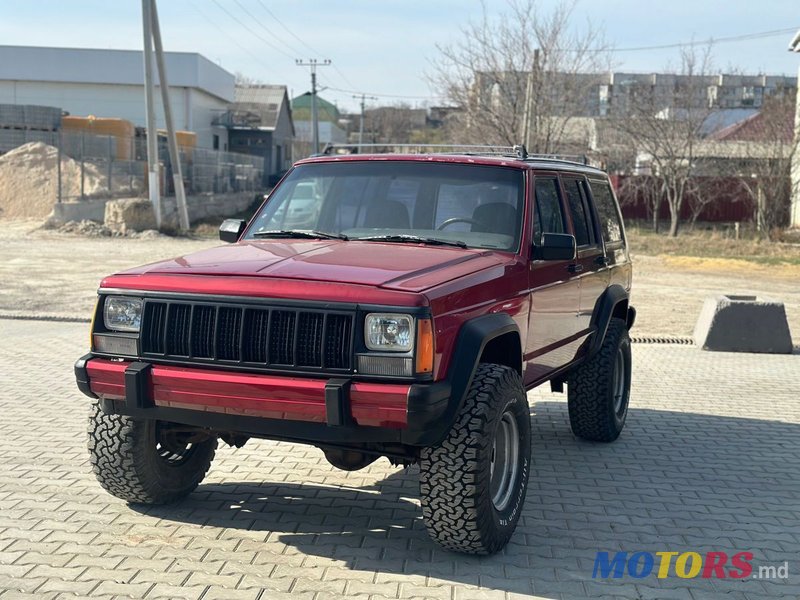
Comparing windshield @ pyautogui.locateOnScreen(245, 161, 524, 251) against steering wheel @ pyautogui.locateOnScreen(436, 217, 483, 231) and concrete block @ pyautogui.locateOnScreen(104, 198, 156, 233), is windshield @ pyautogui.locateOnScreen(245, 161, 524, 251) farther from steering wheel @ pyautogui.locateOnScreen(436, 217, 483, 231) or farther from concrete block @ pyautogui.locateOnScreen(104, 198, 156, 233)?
concrete block @ pyautogui.locateOnScreen(104, 198, 156, 233)

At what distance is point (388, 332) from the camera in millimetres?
4375

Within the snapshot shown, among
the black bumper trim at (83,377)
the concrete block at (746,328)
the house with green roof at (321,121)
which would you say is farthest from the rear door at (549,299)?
the house with green roof at (321,121)

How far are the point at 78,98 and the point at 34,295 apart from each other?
169 ft

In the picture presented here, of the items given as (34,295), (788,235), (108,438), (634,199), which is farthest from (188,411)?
(634,199)

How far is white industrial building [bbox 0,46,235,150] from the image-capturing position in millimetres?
61812

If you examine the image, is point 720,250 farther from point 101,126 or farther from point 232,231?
point 101,126

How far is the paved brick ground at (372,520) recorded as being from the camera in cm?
449

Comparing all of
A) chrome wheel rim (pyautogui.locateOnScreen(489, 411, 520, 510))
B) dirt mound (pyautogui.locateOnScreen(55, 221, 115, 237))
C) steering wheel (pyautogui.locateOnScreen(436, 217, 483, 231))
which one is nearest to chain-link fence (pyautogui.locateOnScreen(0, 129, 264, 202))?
dirt mound (pyautogui.locateOnScreen(55, 221, 115, 237))

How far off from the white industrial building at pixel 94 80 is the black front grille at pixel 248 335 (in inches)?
2365

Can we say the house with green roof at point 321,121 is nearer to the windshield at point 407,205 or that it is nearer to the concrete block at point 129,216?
the concrete block at point 129,216

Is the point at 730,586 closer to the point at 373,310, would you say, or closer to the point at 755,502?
the point at 755,502

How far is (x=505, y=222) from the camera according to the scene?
5785 millimetres

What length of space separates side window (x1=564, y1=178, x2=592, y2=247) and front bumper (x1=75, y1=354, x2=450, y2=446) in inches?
106

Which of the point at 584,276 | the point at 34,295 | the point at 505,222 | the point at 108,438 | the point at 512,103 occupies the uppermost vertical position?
the point at 512,103
